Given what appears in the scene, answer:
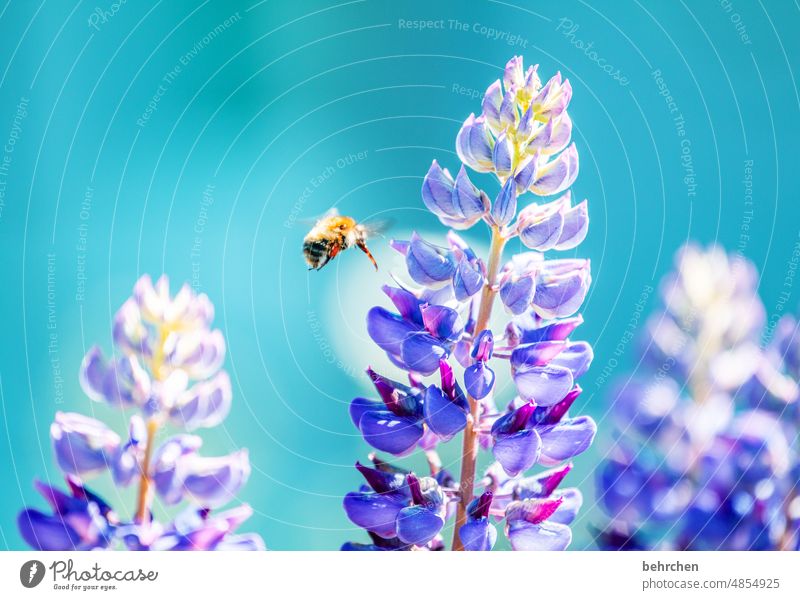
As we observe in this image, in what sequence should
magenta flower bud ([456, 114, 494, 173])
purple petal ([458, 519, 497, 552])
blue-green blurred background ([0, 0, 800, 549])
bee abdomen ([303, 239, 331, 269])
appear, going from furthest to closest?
blue-green blurred background ([0, 0, 800, 549]) < bee abdomen ([303, 239, 331, 269]) < magenta flower bud ([456, 114, 494, 173]) < purple petal ([458, 519, 497, 552])

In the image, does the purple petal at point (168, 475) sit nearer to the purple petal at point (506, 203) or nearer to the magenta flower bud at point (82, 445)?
the magenta flower bud at point (82, 445)

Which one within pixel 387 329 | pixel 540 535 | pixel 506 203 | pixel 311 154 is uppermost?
pixel 311 154

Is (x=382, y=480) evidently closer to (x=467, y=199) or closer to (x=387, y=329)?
(x=387, y=329)

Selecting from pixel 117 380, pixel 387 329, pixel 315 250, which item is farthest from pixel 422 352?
pixel 315 250

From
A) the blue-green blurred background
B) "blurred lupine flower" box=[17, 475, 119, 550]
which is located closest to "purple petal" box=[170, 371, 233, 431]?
"blurred lupine flower" box=[17, 475, 119, 550]

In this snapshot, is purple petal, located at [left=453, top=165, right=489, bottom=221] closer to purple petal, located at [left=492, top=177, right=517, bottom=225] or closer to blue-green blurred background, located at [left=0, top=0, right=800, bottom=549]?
purple petal, located at [left=492, top=177, right=517, bottom=225]

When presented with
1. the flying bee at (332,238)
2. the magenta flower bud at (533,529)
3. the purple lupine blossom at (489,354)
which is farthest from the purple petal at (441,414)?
the flying bee at (332,238)

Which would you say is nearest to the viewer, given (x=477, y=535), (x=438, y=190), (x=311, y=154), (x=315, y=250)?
(x=477, y=535)

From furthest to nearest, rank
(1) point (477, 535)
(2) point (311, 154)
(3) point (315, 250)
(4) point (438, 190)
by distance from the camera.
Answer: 1. (2) point (311, 154)
2. (3) point (315, 250)
3. (4) point (438, 190)
4. (1) point (477, 535)
